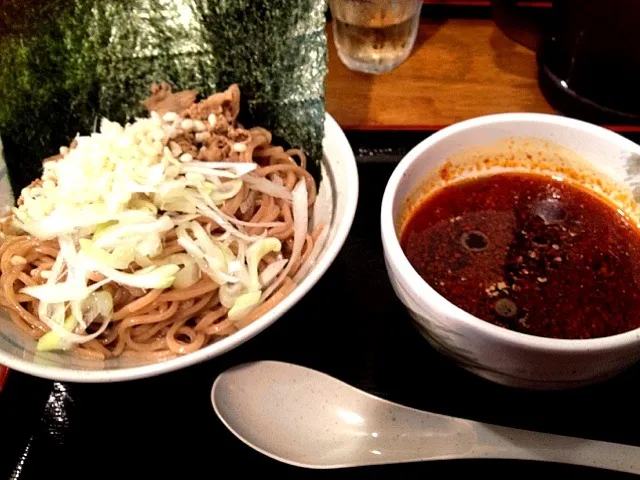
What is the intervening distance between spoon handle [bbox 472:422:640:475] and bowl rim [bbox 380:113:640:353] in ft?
0.72

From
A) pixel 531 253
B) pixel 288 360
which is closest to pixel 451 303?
pixel 531 253

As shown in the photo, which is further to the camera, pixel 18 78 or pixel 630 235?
pixel 18 78

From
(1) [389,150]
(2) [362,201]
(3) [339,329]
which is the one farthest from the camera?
(1) [389,150]

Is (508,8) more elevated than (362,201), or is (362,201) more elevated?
(508,8)

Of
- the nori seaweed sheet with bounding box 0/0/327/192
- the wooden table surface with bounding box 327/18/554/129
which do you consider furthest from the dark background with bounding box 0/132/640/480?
the wooden table surface with bounding box 327/18/554/129

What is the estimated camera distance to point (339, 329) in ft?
4.09

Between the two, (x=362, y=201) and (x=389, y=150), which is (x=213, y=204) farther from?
(x=389, y=150)

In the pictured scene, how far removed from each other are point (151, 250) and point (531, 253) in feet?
2.38

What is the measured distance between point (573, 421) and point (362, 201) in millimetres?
682

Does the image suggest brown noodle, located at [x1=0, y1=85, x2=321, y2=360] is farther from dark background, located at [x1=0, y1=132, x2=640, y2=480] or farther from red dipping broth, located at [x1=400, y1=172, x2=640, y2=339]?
red dipping broth, located at [x1=400, y1=172, x2=640, y2=339]

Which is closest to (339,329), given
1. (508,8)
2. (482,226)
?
(482,226)

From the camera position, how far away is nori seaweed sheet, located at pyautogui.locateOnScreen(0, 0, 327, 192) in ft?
4.45

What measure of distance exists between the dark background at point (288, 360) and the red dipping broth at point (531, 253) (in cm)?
15

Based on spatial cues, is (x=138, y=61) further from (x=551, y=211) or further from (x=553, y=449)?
(x=553, y=449)
